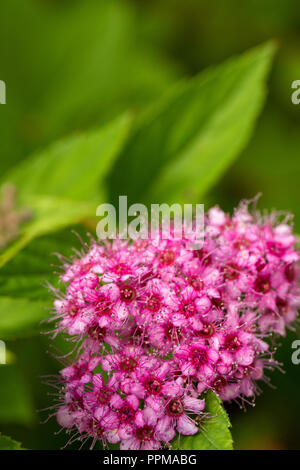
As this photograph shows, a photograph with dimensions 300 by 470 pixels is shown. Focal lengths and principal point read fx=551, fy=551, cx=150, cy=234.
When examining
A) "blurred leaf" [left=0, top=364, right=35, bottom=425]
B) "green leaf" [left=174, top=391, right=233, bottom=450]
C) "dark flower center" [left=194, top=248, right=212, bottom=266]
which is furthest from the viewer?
"blurred leaf" [left=0, top=364, right=35, bottom=425]

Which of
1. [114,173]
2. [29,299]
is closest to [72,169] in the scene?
[114,173]

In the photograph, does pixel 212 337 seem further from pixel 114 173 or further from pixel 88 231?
pixel 114 173

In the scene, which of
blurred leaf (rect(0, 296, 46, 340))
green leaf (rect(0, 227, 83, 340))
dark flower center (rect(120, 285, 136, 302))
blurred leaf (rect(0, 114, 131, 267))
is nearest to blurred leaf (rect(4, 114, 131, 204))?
blurred leaf (rect(0, 114, 131, 267))

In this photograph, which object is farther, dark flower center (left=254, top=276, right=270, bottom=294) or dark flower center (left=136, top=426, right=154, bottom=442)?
dark flower center (left=254, top=276, right=270, bottom=294)

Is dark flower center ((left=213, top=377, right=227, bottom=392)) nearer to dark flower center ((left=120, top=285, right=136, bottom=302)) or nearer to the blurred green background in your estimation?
dark flower center ((left=120, top=285, right=136, bottom=302))

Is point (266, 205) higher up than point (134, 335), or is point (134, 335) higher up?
point (266, 205)

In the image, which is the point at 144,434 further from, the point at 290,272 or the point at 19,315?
the point at 290,272

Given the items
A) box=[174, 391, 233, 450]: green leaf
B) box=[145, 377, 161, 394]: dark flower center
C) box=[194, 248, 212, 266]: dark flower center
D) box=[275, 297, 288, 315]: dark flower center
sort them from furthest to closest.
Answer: box=[275, 297, 288, 315]: dark flower center < box=[194, 248, 212, 266]: dark flower center < box=[145, 377, 161, 394]: dark flower center < box=[174, 391, 233, 450]: green leaf
